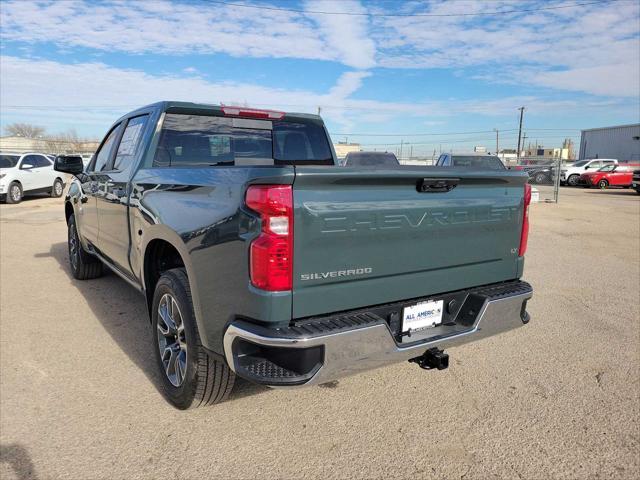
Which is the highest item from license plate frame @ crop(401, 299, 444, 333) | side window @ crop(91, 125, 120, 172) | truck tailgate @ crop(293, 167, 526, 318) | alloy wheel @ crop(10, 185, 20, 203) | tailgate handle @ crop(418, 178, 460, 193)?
side window @ crop(91, 125, 120, 172)

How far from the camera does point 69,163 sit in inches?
206

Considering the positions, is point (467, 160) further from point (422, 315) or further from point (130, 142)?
point (422, 315)

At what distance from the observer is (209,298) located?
253cm

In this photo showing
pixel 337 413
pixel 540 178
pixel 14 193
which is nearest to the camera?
pixel 337 413

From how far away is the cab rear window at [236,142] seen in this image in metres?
3.84

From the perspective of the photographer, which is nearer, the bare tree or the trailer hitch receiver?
the trailer hitch receiver

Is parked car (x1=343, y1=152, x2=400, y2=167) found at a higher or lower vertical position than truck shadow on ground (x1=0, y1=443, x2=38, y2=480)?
higher

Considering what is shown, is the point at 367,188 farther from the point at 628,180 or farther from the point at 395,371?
the point at 628,180

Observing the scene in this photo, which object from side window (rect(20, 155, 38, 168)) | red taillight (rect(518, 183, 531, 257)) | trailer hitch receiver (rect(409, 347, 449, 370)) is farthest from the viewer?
side window (rect(20, 155, 38, 168))

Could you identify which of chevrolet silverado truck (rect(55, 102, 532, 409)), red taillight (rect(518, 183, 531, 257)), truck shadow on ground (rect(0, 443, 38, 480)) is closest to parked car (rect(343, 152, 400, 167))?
chevrolet silverado truck (rect(55, 102, 532, 409))

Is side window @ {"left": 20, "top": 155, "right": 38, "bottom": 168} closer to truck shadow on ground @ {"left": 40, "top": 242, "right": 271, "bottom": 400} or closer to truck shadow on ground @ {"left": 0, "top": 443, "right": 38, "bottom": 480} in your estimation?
truck shadow on ground @ {"left": 40, "top": 242, "right": 271, "bottom": 400}

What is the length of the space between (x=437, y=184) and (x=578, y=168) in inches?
1287

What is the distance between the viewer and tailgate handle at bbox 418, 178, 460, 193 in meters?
2.61

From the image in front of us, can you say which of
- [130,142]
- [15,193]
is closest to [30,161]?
[15,193]
